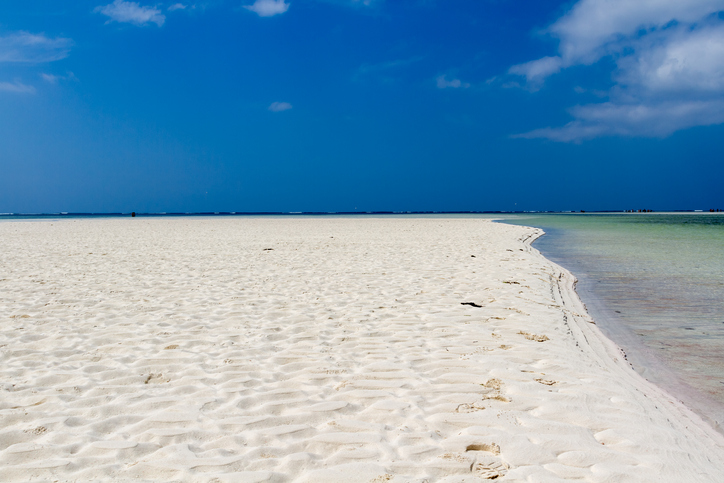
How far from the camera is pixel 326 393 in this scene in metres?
3.74

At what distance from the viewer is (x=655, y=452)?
9.55 ft

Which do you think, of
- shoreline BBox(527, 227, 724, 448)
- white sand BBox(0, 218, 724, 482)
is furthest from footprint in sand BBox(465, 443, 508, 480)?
shoreline BBox(527, 227, 724, 448)

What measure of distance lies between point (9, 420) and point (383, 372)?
304 centimetres

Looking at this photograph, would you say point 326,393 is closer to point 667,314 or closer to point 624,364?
point 624,364

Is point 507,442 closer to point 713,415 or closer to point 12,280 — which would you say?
point 713,415

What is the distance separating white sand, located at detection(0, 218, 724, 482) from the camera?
8.99ft

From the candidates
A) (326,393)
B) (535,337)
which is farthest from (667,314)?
(326,393)

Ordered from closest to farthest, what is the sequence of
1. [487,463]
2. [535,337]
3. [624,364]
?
[487,463], [624,364], [535,337]

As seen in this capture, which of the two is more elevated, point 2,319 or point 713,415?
point 2,319

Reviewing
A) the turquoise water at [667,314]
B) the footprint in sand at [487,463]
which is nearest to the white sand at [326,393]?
the footprint in sand at [487,463]

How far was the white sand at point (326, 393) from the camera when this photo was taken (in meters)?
2.74

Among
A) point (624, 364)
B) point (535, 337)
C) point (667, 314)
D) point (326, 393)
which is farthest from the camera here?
point (667, 314)

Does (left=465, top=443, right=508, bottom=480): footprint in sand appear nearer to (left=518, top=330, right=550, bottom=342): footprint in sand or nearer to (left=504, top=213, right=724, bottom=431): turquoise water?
(left=504, top=213, right=724, bottom=431): turquoise water

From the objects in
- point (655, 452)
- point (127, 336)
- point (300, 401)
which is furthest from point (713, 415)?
point (127, 336)
